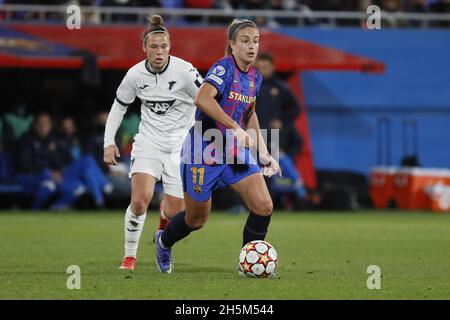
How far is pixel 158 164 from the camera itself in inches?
420

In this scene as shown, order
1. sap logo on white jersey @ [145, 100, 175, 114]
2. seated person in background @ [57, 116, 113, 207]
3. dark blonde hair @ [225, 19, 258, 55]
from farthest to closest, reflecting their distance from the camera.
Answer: seated person in background @ [57, 116, 113, 207] → sap logo on white jersey @ [145, 100, 175, 114] → dark blonde hair @ [225, 19, 258, 55]

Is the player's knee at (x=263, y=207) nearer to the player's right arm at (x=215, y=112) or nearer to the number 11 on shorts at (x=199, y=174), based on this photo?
the number 11 on shorts at (x=199, y=174)

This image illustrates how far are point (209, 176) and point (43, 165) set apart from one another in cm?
1248

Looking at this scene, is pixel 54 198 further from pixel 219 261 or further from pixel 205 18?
pixel 219 261

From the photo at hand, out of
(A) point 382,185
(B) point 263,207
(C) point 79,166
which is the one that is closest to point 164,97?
(B) point 263,207

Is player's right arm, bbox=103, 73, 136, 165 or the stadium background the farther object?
the stadium background

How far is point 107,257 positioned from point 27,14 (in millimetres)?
11884

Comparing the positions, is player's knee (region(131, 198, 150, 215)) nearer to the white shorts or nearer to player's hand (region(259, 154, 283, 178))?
the white shorts

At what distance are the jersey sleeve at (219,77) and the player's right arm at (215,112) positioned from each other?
0.13 feet

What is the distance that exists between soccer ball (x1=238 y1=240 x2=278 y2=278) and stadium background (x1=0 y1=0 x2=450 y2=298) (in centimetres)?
1217

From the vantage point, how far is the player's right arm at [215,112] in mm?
9008

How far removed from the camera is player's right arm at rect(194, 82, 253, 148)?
901 cm

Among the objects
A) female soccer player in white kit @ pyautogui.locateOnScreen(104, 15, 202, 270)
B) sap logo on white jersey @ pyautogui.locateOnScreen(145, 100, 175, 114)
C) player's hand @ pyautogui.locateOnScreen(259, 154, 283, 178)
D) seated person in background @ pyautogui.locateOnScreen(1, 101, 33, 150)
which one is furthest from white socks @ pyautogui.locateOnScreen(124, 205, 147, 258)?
seated person in background @ pyautogui.locateOnScreen(1, 101, 33, 150)

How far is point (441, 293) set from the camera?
829 cm
